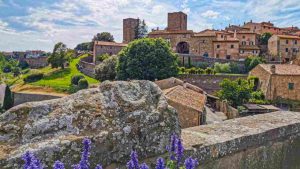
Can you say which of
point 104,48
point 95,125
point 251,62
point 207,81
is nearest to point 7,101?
point 104,48

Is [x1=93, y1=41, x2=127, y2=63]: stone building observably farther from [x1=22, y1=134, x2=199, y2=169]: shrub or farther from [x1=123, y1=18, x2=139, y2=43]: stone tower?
[x1=22, y1=134, x2=199, y2=169]: shrub

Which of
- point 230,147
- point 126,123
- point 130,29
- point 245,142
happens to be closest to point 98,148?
point 126,123

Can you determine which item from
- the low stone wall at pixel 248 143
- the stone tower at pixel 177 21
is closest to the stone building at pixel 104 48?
the stone tower at pixel 177 21

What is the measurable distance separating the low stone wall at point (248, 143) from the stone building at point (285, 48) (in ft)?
213

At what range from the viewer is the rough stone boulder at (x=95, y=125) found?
9.69 ft

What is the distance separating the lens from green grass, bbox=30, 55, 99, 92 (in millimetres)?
57588

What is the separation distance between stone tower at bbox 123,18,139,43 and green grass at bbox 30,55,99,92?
2206cm

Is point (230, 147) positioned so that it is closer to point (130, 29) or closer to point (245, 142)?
point (245, 142)

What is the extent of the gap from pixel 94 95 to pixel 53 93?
52761 mm

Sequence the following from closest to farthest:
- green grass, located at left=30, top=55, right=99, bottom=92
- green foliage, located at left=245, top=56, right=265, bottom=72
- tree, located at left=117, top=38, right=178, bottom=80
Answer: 1. tree, located at left=117, top=38, right=178, bottom=80
2. green grass, located at left=30, top=55, right=99, bottom=92
3. green foliage, located at left=245, top=56, right=265, bottom=72

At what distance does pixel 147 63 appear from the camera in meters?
46.4

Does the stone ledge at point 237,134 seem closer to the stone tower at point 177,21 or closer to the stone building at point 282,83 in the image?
the stone building at point 282,83

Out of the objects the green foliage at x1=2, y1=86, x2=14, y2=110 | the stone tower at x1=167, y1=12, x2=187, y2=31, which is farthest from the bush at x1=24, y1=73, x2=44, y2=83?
the stone tower at x1=167, y1=12, x2=187, y2=31

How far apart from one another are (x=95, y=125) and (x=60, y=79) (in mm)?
63405
